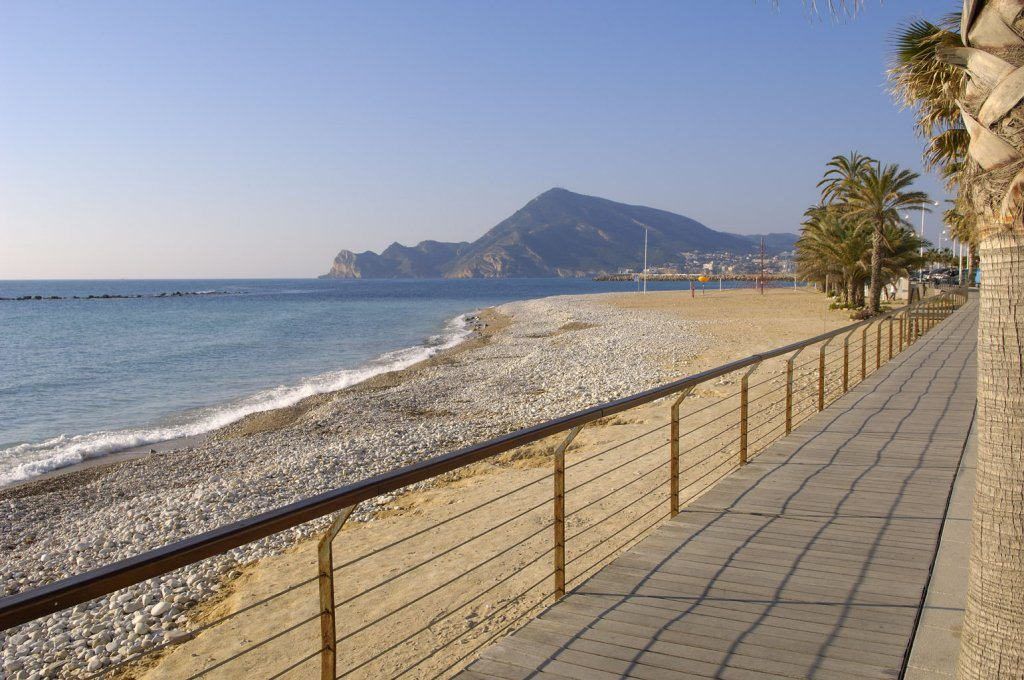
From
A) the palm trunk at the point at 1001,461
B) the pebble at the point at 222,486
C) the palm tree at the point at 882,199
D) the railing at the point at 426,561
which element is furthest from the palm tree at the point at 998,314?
the palm tree at the point at 882,199

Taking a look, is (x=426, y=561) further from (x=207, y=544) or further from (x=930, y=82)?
(x=930, y=82)

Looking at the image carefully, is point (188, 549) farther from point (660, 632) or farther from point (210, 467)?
point (210, 467)

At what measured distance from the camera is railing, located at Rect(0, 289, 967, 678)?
7.31 feet

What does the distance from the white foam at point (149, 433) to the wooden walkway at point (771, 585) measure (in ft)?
38.7

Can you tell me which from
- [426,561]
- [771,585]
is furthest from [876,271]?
[426,561]

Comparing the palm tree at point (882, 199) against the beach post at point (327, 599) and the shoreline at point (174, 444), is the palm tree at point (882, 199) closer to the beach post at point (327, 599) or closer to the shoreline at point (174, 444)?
the shoreline at point (174, 444)

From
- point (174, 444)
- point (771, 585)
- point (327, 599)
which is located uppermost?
point (327, 599)

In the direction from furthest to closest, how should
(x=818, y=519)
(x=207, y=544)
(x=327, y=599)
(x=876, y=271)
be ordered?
1. (x=876, y=271)
2. (x=818, y=519)
3. (x=327, y=599)
4. (x=207, y=544)

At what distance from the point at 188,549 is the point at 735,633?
2.32 metres

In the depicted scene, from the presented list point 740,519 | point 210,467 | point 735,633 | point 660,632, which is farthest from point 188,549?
point 210,467

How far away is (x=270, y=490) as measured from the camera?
9.75 metres

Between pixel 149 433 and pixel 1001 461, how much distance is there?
1586 centimetres

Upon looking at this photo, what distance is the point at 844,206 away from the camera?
1384 inches

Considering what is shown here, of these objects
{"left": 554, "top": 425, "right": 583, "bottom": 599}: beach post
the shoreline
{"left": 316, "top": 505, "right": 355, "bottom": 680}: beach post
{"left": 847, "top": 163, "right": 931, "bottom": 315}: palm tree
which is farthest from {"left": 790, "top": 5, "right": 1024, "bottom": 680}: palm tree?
{"left": 847, "top": 163, "right": 931, "bottom": 315}: palm tree
